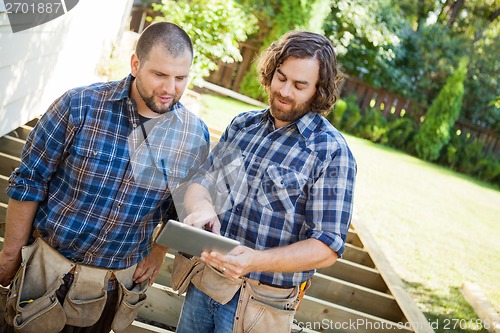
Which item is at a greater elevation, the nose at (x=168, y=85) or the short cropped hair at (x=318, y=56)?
the short cropped hair at (x=318, y=56)

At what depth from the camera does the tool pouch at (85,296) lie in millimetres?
2230

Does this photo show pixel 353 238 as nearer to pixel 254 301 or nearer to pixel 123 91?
pixel 254 301

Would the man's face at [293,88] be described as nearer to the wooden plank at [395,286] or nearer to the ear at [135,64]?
the ear at [135,64]

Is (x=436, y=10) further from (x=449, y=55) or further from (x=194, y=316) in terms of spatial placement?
(x=194, y=316)

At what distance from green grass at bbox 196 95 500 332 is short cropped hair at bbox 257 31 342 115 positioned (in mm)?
3068

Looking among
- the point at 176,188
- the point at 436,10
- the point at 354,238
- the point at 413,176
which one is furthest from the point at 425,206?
the point at 436,10

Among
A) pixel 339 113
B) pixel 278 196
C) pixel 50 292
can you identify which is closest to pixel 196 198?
pixel 278 196

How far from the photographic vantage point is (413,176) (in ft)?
37.5

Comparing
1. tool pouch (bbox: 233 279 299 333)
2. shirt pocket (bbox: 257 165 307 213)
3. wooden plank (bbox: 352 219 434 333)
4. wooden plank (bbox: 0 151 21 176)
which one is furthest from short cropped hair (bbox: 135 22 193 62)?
wooden plank (bbox: 352 219 434 333)

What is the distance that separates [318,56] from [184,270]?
1.06m

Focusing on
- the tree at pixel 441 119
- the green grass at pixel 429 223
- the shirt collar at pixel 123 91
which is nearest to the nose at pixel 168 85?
the shirt collar at pixel 123 91

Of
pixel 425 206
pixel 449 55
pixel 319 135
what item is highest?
pixel 449 55

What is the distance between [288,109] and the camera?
216 centimetres

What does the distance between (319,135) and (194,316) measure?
96 cm
